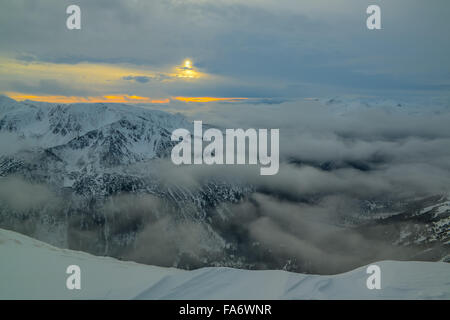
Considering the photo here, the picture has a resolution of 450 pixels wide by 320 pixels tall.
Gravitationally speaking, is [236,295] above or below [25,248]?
below

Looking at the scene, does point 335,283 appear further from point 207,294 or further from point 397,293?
point 207,294
